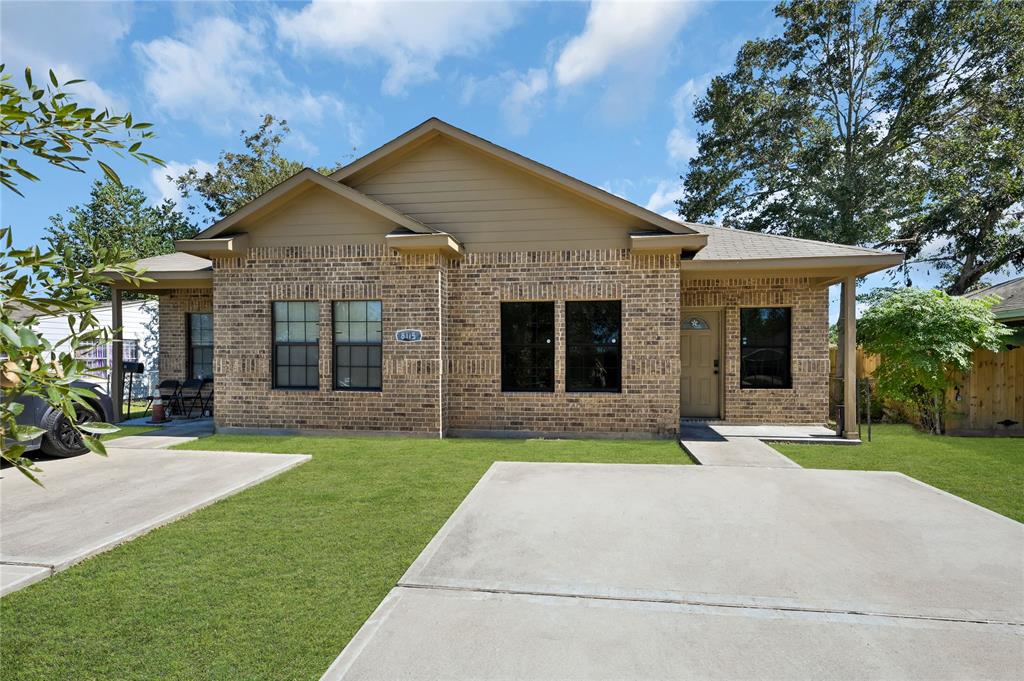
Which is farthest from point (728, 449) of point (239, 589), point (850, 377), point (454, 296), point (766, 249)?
point (239, 589)

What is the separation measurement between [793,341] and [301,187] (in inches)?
385

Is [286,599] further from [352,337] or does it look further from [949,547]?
[352,337]

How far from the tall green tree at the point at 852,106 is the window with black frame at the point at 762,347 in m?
9.90

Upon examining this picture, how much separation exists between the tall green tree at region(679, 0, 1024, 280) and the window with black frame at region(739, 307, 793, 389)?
990 cm

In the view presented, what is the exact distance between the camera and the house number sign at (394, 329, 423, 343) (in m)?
8.62

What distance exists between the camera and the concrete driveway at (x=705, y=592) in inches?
99.7

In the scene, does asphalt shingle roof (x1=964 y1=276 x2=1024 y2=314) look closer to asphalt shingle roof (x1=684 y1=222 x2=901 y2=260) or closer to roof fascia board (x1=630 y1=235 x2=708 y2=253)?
asphalt shingle roof (x1=684 y1=222 x2=901 y2=260)

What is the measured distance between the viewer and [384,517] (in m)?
4.60

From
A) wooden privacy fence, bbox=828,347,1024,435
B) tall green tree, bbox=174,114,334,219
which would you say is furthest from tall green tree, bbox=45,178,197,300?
wooden privacy fence, bbox=828,347,1024,435

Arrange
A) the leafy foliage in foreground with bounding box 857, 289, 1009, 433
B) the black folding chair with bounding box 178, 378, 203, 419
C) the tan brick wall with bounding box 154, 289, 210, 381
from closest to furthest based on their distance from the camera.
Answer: the leafy foliage in foreground with bounding box 857, 289, 1009, 433 → the black folding chair with bounding box 178, 378, 203, 419 → the tan brick wall with bounding box 154, 289, 210, 381

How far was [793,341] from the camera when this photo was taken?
10141 mm

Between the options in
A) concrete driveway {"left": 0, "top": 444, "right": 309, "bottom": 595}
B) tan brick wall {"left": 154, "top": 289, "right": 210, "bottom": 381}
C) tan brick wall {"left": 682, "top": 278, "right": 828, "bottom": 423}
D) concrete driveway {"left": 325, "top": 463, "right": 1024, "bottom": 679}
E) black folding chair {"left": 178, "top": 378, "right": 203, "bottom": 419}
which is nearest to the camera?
concrete driveway {"left": 325, "top": 463, "right": 1024, "bottom": 679}

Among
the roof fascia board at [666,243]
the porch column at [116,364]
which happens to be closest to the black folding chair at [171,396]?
the porch column at [116,364]

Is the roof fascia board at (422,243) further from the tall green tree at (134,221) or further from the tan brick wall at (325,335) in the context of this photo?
the tall green tree at (134,221)
